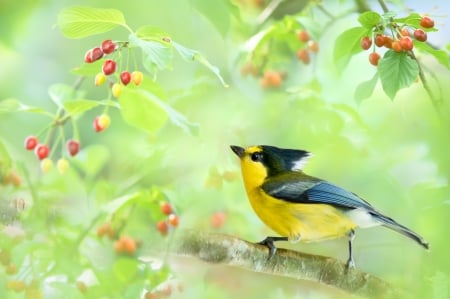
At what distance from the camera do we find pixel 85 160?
4.22 ft

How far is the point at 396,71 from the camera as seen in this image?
3.23 feet

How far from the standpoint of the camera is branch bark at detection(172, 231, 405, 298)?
34.3 inches

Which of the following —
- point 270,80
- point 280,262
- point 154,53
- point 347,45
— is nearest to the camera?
point 154,53

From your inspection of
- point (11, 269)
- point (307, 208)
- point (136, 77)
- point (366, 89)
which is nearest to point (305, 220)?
point (307, 208)

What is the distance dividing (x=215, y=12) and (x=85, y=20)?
0.57 ft

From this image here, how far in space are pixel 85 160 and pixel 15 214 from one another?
0.37 m

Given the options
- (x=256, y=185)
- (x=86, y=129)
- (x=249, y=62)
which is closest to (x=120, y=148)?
(x=86, y=129)

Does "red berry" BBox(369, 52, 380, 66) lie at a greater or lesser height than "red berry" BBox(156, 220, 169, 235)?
greater

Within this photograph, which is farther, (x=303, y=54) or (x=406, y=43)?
(x=303, y=54)

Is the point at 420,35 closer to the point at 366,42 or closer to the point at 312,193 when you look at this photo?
the point at 366,42

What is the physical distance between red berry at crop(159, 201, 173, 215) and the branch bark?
15cm

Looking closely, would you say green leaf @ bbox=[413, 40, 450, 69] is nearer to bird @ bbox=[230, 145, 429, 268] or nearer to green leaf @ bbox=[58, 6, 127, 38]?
bird @ bbox=[230, 145, 429, 268]

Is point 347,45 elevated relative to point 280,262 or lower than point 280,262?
elevated

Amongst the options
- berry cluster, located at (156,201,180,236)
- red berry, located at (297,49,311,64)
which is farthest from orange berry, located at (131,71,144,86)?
red berry, located at (297,49,311,64)
